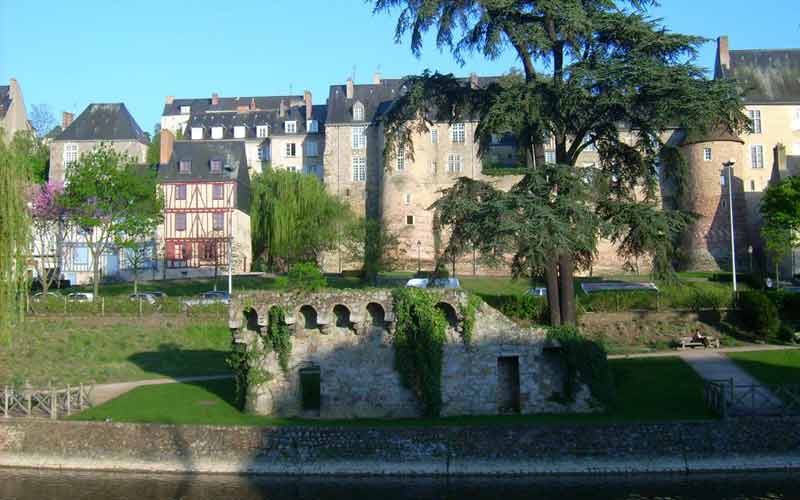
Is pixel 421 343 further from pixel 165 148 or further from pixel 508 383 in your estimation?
pixel 165 148

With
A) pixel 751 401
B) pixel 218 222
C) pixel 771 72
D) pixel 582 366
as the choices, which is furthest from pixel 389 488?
pixel 771 72

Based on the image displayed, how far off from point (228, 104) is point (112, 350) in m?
58.8

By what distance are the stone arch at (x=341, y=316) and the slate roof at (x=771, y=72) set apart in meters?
48.0

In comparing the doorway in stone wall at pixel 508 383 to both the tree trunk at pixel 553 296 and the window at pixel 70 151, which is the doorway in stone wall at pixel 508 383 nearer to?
the tree trunk at pixel 553 296

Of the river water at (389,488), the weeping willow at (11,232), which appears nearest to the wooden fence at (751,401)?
the river water at (389,488)

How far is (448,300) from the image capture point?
68.9 feet

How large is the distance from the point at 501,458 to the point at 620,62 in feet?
36.4

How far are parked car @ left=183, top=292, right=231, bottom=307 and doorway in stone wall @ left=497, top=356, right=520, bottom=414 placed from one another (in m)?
18.0

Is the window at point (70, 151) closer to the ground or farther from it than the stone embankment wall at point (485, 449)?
farther from it

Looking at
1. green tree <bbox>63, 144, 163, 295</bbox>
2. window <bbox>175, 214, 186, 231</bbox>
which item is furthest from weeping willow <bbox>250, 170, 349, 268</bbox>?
green tree <bbox>63, 144, 163, 295</bbox>

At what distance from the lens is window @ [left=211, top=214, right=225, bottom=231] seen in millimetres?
57503

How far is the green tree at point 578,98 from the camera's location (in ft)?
70.4

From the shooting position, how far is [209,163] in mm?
58812

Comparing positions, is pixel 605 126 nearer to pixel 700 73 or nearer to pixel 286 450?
pixel 700 73
